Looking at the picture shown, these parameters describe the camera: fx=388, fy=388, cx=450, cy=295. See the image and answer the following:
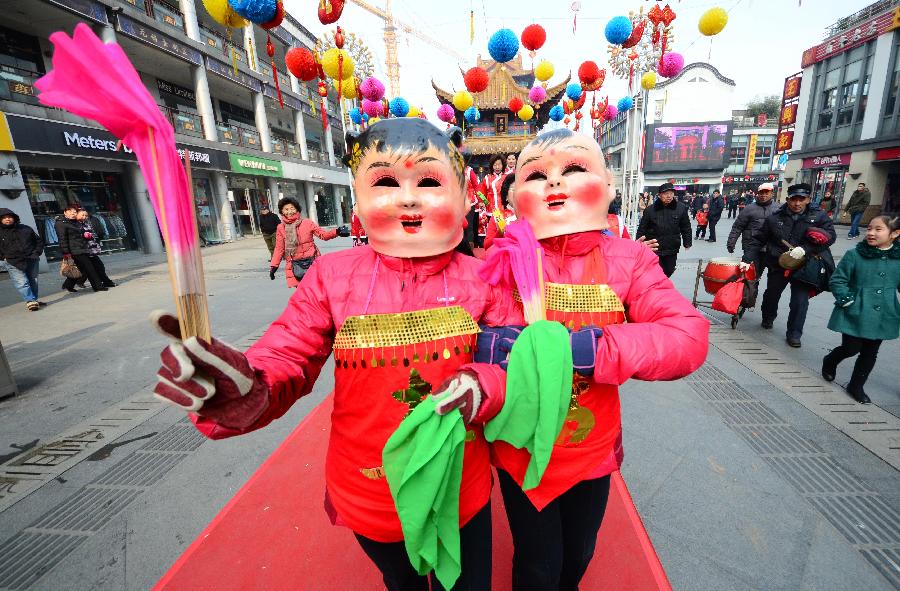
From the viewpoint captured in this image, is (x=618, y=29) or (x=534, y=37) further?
(x=534, y=37)

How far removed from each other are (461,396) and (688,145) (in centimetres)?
3894

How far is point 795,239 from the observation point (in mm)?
4297

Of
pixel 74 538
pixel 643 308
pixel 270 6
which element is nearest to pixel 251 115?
pixel 270 6

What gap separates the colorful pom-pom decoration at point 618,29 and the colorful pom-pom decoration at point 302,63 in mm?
3302

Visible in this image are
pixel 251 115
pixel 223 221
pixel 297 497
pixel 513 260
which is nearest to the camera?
pixel 513 260

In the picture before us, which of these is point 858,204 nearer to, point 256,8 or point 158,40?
point 256,8

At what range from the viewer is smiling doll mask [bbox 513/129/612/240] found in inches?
53.2

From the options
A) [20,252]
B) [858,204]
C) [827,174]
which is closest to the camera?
[20,252]

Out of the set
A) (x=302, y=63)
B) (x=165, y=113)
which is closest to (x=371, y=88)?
(x=302, y=63)

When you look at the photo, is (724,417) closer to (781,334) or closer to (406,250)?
(781,334)

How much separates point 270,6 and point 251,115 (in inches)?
819

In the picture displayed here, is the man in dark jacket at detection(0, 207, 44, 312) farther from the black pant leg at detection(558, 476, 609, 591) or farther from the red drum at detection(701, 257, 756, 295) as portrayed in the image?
the red drum at detection(701, 257, 756, 295)

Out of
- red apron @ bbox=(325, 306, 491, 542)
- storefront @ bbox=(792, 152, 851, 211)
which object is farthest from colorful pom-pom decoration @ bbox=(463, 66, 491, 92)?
storefront @ bbox=(792, 152, 851, 211)

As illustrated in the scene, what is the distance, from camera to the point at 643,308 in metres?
1.26
